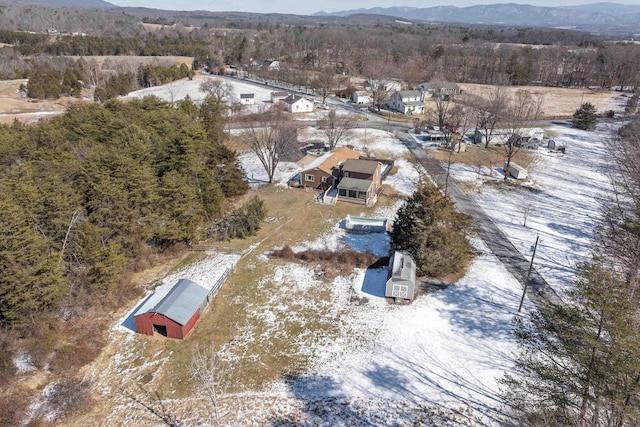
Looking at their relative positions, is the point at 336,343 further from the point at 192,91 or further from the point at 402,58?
the point at 402,58

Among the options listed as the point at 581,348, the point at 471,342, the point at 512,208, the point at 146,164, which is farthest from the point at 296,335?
the point at 512,208

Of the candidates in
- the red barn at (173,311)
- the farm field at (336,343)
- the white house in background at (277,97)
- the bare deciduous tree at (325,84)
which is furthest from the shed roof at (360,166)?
the bare deciduous tree at (325,84)

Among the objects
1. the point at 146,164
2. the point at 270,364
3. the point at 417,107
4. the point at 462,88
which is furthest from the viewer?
the point at 462,88

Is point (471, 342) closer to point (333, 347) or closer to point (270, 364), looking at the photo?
point (333, 347)

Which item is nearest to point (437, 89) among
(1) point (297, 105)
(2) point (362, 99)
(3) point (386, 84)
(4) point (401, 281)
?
(3) point (386, 84)

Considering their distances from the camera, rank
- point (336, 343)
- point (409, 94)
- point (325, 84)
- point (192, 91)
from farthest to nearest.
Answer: point (192, 91) → point (325, 84) → point (409, 94) → point (336, 343)

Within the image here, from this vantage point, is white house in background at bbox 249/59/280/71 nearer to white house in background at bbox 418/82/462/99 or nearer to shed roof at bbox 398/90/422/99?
white house in background at bbox 418/82/462/99

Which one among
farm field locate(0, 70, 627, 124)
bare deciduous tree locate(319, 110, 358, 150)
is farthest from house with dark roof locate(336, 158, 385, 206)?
farm field locate(0, 70, 627, 124)
